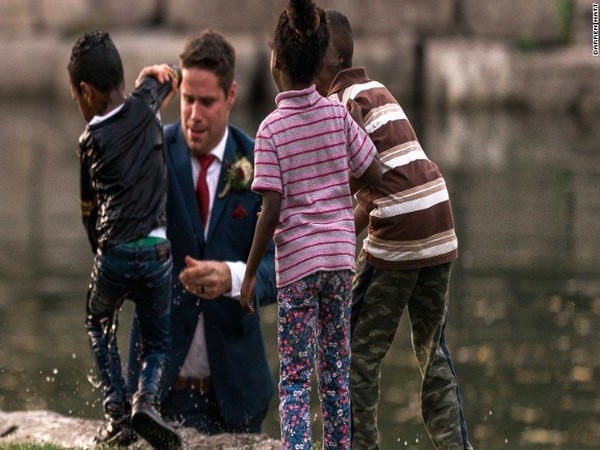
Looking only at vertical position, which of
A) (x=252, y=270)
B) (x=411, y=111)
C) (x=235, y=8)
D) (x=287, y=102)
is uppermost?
(x=287, y=102)

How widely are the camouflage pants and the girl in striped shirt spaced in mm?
308

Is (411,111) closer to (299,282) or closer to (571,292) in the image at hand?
(571,292)

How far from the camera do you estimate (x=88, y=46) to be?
18.3ft

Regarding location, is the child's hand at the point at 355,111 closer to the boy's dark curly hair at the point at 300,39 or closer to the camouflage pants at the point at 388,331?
the boy's dark curly hair at the point at 300,39

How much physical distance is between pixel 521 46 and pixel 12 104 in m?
9.21

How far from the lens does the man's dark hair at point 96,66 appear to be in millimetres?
5531

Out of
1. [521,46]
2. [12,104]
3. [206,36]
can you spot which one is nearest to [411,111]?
[521,46]

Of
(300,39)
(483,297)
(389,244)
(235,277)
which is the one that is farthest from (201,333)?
(483,297)

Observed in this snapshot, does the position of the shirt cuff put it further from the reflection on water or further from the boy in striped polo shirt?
the reflection on water

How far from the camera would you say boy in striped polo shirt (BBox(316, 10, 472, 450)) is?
4.98m

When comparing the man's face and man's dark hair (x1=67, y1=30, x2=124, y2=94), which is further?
the man's face

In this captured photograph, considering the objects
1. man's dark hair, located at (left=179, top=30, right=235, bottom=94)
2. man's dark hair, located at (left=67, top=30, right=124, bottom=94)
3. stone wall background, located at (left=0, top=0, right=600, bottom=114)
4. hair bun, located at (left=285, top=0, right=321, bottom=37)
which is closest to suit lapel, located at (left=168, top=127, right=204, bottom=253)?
man's dark hair, located at (left=179, top=30, right=235, bottom=94)

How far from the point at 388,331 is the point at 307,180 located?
0.74m

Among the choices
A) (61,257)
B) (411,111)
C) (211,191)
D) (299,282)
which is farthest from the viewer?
(411,111)
